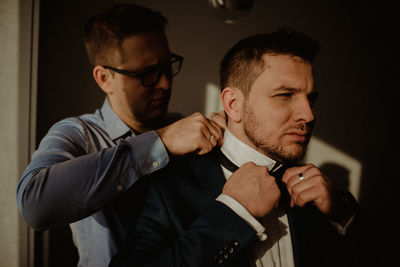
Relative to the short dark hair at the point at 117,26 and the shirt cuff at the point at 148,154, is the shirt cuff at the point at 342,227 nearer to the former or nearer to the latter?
the shirt cuff at the point at 148,154

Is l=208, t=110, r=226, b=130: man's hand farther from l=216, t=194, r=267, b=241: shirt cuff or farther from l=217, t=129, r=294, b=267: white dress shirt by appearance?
l=216, t=194, r=267, b=241: shirt cuff

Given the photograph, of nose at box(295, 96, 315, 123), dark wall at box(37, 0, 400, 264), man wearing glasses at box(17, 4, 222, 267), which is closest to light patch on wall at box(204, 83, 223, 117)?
dark wall at box(37, 0, 400, 264)

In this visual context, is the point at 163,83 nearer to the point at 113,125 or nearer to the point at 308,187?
the point at 113,125

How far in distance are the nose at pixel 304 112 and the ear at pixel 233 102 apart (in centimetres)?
23

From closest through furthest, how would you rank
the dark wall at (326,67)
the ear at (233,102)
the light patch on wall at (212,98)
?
the ear at (233,102) < the dark wall at (326,67) < the light patch on wall at (212,98)

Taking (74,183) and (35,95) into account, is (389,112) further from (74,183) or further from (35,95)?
(35,95)

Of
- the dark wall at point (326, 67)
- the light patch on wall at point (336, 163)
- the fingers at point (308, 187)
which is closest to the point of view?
the fingers at point (308, 187)

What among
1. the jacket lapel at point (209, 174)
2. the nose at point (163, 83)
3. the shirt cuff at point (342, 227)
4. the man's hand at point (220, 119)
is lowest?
the shirt cuff at point (342, 227)

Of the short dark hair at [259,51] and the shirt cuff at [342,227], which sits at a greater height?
the short dark hair at [259,51]

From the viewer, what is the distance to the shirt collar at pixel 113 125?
121 cm

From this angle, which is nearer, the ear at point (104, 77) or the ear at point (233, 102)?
the ear at point (233, 102)

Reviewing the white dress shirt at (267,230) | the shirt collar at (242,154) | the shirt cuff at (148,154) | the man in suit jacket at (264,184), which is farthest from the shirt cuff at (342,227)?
the shirt cuff at (148,154)

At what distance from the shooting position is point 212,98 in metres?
1.91

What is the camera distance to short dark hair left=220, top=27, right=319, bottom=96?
0.96 m
